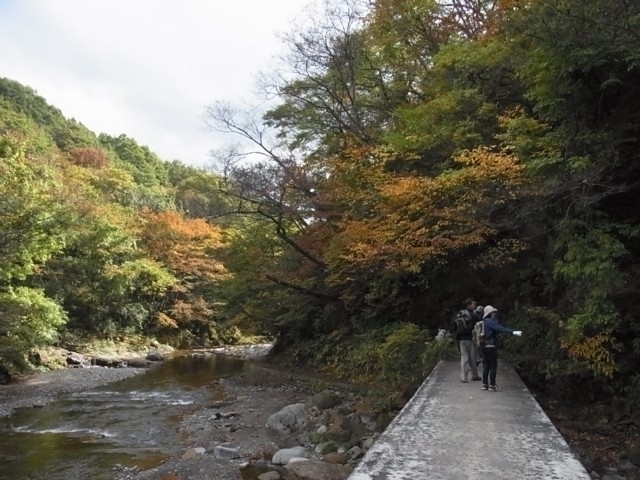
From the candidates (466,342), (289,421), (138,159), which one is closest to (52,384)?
(289,421)

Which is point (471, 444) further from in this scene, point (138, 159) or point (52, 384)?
point (138, 159)

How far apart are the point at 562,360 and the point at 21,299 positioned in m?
16.6

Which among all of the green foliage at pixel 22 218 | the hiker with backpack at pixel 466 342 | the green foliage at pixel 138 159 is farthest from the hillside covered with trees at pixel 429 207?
the green foliage at pixel 138 159

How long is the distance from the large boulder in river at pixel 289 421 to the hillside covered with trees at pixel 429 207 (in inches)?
84.3

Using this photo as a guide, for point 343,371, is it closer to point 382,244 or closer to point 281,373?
point 281,373

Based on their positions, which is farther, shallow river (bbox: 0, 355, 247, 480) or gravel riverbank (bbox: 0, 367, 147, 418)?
gravel riverbank (bbox: 0, 367, 147, 418)

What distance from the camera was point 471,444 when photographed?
16.9 ft

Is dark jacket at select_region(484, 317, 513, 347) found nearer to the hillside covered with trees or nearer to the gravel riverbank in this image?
the hillside covered with trees

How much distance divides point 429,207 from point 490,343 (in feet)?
11.8

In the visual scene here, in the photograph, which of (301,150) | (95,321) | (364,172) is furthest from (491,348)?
(95,321)

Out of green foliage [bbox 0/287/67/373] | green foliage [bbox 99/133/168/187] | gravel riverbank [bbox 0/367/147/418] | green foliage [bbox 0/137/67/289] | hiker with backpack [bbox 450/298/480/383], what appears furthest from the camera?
green foliage [bbox 99/133/168/187]

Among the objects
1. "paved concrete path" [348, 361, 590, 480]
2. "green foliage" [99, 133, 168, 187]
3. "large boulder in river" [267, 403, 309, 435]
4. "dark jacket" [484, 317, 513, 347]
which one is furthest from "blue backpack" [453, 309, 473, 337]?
"green foliage" [99, 133, 168, 187]

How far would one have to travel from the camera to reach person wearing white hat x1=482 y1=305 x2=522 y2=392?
7910 mm

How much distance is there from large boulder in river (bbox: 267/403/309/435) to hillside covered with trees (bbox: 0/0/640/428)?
214 centimetres
